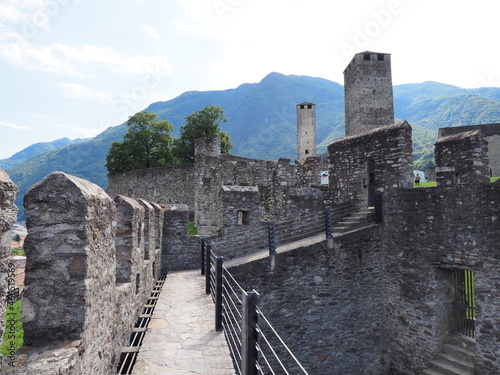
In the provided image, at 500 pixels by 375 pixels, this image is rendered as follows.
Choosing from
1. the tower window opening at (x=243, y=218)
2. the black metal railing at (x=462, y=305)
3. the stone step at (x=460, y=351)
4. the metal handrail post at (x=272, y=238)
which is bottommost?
the stone step at (x=460, y=351)

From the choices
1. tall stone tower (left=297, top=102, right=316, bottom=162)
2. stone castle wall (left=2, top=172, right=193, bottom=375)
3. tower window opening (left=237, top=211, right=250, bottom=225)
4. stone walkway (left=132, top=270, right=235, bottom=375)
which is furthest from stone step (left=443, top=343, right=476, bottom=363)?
tall stone tower (left=297, top=102, right=316, bottom=162)

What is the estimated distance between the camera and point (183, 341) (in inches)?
206

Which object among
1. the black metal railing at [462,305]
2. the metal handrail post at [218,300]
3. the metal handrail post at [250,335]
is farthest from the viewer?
the black metal railing at [462,305]

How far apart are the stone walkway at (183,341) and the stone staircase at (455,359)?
539 cm

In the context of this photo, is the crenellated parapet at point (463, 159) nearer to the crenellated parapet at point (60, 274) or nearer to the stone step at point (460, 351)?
the stone step at point (460, 351)

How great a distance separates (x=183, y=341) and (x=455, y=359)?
21.1 ft

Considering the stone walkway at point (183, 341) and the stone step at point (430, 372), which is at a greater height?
the stone walkway at point (183, 341)

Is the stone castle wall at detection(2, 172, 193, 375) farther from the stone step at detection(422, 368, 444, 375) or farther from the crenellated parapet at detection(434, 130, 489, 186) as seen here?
the stone step at detection(422, 368, 444, 375)

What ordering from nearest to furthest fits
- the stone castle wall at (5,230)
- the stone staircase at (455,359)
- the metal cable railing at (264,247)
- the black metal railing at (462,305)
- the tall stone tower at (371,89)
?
the stone castle wall at (5,230) < the metal cable railing at (264,247) < the stone staircase at (455,359) < the black metal railing at (462,305) < the tall stone tower at (371,89)

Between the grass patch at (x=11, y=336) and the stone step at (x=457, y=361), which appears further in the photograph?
the stone step at (x=457, y=361)

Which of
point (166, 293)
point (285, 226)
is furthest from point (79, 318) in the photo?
point (285, 226)

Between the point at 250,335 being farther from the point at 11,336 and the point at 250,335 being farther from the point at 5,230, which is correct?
the point at 5,230

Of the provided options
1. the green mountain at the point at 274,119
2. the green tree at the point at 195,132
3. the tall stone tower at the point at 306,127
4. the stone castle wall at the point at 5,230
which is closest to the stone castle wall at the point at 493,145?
the tall stone tower at the point at 306,127

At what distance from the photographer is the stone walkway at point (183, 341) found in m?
4.36
